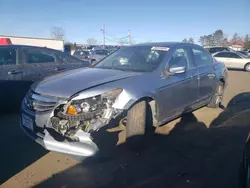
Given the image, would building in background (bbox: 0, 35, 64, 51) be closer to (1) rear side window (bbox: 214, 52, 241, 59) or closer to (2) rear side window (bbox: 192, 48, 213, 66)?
(1) rear side window (bbox: 214, 52, 241, 59)

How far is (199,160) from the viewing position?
3.15 metres

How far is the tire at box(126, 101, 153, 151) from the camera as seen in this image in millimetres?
3109

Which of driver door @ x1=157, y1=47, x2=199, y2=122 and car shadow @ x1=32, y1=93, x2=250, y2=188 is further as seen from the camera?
driver door @ x1=157, y1=47, x2=199, y2=122

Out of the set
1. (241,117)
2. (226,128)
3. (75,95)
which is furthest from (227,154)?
(75,95)

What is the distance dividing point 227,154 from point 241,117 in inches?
78.2

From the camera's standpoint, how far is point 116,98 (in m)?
2.89

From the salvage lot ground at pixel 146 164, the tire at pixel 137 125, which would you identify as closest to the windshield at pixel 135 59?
A: the tire at pixel 137 125

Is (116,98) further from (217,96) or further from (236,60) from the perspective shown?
(236,60)

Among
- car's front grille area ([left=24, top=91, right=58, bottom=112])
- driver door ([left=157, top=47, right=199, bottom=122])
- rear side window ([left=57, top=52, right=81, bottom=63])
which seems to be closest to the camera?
car's front grille area ([left=24, top=91, right=58, bottom=112])

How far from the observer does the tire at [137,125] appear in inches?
122

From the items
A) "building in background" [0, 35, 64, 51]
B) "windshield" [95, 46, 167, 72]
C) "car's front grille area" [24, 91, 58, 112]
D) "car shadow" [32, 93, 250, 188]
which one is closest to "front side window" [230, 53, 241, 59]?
"car shadow" [32, 93, 250, 188]

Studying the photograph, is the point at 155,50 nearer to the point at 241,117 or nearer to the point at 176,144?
the point at 176,144

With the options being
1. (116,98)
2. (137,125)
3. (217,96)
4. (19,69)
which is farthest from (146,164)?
(19,69)

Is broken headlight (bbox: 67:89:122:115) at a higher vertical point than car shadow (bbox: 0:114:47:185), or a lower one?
higher
